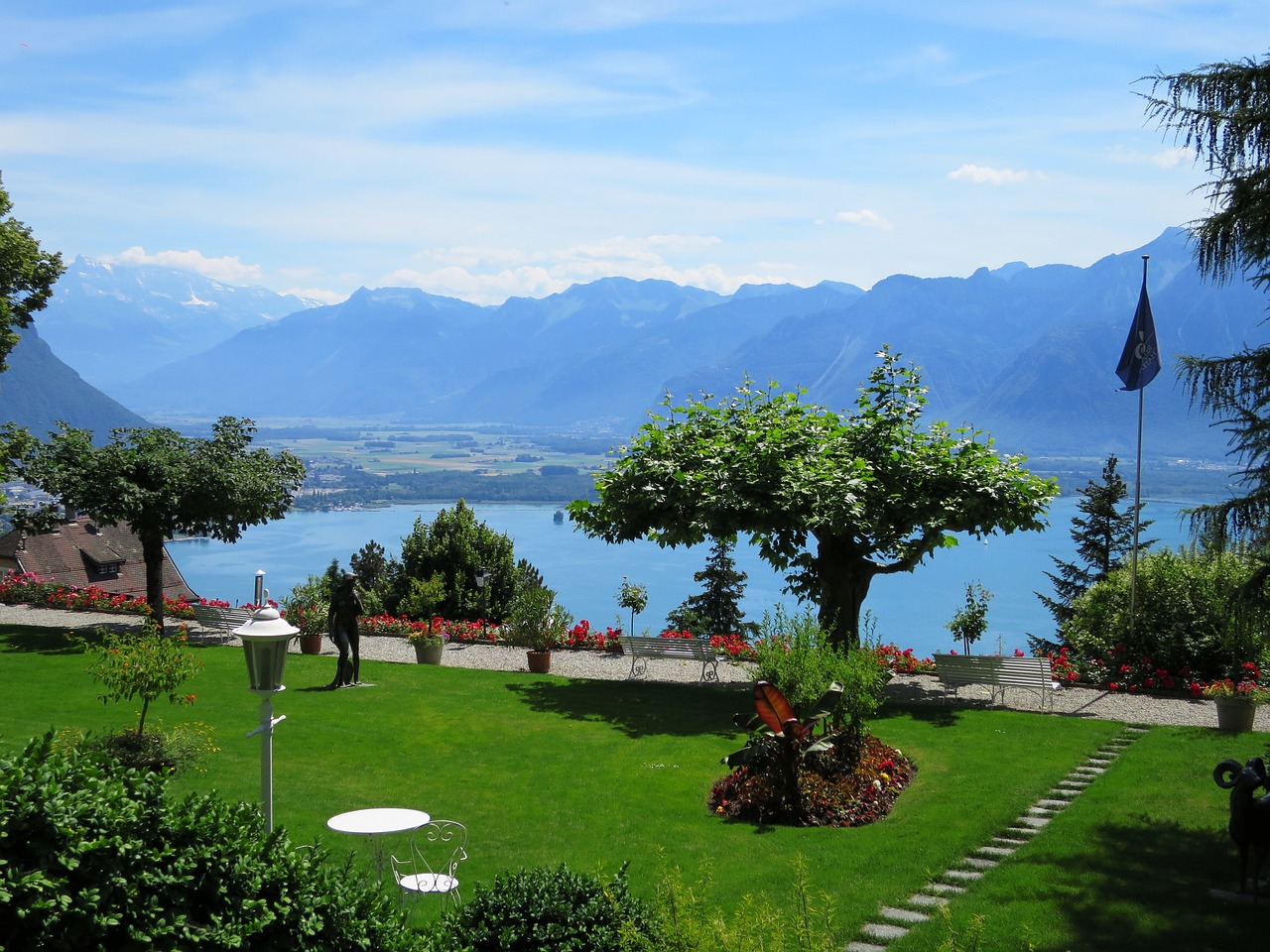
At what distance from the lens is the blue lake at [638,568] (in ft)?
309

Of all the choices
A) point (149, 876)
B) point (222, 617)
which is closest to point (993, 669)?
point (149, 876)

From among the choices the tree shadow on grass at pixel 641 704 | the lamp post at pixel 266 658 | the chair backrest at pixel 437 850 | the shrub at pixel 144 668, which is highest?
the lamp post at pixel 266 658

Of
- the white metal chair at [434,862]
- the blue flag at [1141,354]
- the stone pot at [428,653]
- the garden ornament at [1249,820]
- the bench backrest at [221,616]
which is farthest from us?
the bench backrest at [221,616]

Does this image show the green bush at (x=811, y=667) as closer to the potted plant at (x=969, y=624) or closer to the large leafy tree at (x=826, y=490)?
the large leafy tree at (x=826, y=490)

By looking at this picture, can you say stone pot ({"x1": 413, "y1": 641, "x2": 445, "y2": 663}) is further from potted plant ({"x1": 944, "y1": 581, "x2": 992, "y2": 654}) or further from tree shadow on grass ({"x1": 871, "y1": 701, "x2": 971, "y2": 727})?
potted plant ({"x1": 944, "y1": 581, "x2": 992, "y2": 654})

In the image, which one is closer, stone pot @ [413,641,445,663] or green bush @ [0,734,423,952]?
green bush @ [0,734,423,952]

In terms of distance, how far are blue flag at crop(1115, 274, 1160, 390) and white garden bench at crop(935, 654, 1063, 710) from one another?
5.95 metres

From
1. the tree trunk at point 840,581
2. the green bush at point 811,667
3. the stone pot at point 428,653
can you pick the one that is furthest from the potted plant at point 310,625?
the green bush at point 811,667

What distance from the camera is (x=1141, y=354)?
779 inches

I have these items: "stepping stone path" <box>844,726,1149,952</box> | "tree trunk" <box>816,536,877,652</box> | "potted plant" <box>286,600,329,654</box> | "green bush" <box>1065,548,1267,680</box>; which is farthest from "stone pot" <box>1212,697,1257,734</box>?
"potted plant" <box>286,600,329,654</box>

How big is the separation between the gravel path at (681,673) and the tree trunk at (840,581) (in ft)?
4.80

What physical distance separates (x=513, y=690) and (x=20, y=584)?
647 inches

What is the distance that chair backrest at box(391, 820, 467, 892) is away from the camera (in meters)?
9.23

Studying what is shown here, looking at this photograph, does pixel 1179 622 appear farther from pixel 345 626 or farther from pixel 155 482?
pixel 155 482
